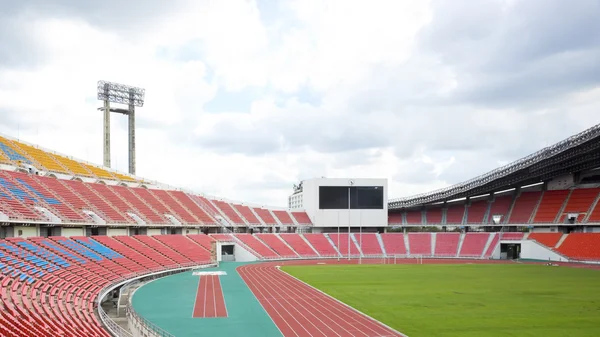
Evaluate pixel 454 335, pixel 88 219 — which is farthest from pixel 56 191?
pixel 454 335

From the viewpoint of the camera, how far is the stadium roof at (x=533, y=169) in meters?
46.7

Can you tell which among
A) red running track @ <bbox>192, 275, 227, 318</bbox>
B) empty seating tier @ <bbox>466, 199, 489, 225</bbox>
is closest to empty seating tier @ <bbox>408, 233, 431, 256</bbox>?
empty seating tier @ <bbox>466, 199, 489, 225</bbox>

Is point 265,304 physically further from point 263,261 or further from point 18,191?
point 263,261

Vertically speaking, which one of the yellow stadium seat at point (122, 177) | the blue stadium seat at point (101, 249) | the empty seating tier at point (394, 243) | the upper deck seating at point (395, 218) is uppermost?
the yellow stadium seat at point (122, 177)

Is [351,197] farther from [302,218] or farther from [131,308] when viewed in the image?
[131,308]

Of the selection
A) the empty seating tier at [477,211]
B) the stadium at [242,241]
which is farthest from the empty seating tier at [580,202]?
the empty seating tier at [477,211]

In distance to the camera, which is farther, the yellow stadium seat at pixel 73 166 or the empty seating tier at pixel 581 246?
the empty seating tier at pixel 581 246

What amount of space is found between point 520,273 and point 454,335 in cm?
2548

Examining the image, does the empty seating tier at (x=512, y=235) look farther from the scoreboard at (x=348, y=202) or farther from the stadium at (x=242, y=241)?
the scoreboard at (x=348, y=202)

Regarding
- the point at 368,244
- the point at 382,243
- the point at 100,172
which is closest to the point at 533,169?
the point at 382,243

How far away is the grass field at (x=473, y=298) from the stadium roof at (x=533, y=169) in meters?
11.5

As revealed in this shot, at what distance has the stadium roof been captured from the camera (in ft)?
153

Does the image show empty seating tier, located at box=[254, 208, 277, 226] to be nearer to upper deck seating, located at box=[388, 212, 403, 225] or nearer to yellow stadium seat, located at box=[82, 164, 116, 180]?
upper deck seating, located at box=[388, 212, 403, 225]

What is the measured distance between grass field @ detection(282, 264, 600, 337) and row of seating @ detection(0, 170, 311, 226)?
621 inches
